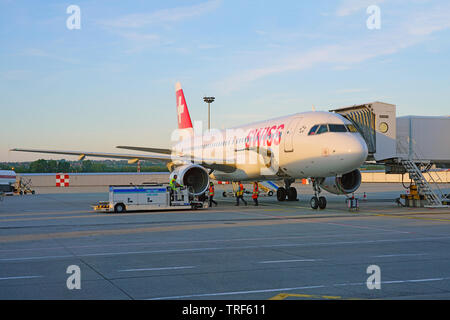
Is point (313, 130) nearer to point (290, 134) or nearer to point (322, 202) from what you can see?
point (290, 134)

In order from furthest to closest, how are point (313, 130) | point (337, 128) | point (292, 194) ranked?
point (292, 194) < point (313, 130) < point (337, 128)

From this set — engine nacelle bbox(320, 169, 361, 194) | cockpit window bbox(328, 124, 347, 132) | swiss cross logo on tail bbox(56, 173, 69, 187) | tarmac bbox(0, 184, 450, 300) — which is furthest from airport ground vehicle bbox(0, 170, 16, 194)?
cockpit window bbox(328, 124, 347, 132)

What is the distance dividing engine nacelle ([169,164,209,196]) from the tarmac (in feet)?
22.0

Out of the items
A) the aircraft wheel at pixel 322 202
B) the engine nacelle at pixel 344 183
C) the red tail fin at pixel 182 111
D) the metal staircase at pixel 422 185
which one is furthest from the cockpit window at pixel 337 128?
the red tail fin at pixel 182 111

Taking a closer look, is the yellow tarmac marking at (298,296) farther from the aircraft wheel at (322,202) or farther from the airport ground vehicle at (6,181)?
the airport ground vehicle at (6,181)

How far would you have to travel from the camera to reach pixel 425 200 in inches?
969

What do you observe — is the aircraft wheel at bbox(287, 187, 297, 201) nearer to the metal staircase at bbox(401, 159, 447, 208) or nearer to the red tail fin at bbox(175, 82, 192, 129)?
the metal staircase at bbox(401, 159, 447, 208)

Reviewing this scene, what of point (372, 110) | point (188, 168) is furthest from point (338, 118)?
point (188, 168)

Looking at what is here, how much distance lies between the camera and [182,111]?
36.3 m

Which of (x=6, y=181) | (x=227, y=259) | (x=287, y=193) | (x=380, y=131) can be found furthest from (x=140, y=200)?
(x=6, y=181)

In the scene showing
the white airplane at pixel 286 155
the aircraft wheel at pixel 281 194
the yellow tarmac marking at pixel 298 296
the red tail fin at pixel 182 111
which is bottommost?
the yellow tarmac marking at pixel 298 296

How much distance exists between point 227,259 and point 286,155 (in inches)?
507

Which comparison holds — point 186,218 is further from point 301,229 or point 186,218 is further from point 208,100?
point 208,100

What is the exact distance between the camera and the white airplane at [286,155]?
778 inches
